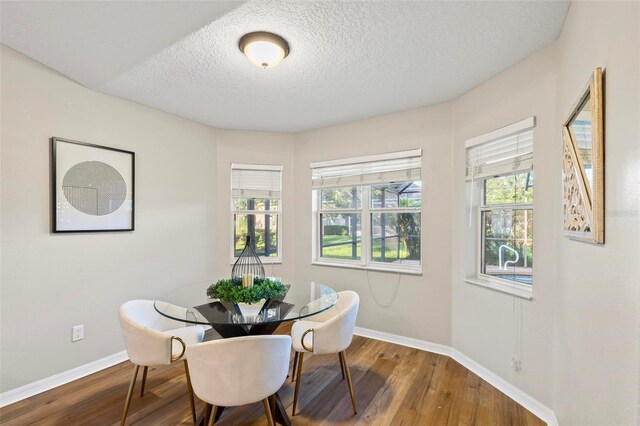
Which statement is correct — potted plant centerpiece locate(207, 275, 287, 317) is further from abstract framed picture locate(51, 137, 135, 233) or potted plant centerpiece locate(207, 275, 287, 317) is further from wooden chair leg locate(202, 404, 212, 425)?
abstract framed picture locate(51, 137, 135, 233)

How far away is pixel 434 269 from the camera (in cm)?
302

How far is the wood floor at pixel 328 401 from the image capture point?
1.98 metres

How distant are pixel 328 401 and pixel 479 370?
53.3 inches

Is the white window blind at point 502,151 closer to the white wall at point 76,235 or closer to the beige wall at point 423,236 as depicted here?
the beige wall at point 423,236

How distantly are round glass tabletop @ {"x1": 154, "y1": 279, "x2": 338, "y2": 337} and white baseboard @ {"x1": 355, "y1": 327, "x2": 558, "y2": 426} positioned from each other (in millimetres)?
1214

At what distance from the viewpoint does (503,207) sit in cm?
249

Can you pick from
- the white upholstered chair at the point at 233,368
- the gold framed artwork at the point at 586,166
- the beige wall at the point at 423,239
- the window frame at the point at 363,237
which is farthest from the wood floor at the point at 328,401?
the gold framed artwork at the point at 586,166

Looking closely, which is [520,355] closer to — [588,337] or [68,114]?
[588,337]

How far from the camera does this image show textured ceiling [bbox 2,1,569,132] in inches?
65.7

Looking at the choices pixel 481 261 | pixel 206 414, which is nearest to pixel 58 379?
pixel 206 414

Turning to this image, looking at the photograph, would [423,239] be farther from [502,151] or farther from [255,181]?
[255,181]

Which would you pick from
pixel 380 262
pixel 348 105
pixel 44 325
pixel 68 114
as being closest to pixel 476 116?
pixel 348 105

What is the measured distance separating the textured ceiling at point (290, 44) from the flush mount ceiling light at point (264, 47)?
0.14 ft

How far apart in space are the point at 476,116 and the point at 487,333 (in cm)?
187
